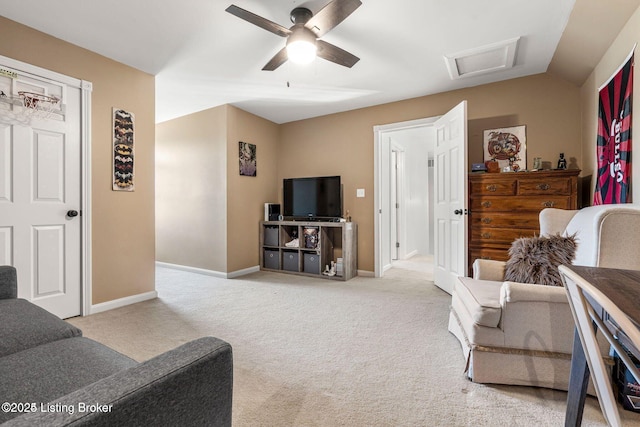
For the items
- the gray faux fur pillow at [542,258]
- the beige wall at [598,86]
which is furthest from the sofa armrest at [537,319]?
the beige wall at [598,86]

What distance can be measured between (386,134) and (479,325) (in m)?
3.17

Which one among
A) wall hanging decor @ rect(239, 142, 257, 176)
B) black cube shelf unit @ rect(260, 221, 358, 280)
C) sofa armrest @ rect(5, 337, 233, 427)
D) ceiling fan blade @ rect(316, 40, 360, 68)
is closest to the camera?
sofa armrest @ rect(5, 337, 233, 427)

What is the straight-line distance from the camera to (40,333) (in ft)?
3.85

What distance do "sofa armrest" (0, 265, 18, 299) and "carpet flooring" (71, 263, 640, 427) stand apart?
29.8 inches

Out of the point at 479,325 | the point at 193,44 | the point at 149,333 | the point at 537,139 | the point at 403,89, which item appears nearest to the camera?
the point at 479,325

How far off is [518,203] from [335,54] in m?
2.23

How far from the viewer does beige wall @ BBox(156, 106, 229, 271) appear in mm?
4164

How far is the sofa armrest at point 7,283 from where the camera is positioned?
148 centimetres

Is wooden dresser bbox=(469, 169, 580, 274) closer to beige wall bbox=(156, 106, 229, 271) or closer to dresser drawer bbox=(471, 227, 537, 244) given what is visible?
dresser drawer bbox=(471, 227, 537, 244)

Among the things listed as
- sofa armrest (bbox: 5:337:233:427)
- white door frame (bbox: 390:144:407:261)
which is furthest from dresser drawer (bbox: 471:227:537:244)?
sofa armrest (bbox: 5:337:233:427)

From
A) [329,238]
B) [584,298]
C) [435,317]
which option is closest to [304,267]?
[329,238]

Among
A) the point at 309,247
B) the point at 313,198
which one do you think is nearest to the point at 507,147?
the point at 313,198

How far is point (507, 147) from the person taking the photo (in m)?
3.32

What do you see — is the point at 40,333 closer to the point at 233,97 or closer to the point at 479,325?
the point at 479,325
